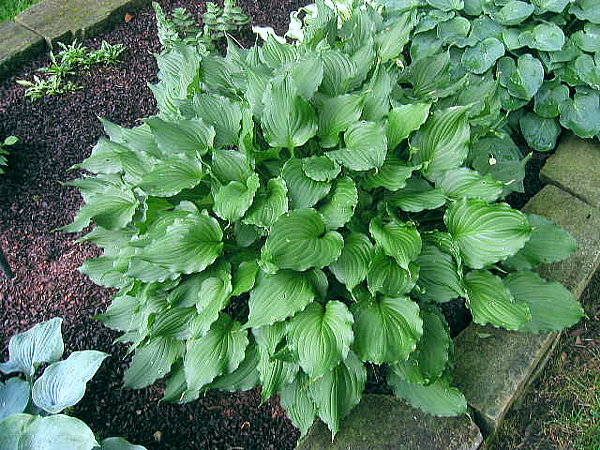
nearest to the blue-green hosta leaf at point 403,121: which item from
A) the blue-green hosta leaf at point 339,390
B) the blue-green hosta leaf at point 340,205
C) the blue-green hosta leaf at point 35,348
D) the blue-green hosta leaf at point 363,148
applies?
the blue-green hosta leaf at point 363,148

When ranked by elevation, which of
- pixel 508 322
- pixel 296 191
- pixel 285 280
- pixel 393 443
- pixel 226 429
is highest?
pixel 296 191

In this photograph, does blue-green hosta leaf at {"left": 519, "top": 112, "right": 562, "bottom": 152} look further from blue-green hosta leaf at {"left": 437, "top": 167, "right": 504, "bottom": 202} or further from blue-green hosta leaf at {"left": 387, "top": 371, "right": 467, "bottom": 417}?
blue-green hosta leaf at {"left": 387, "top": 371, "right": 467, "bottom": 417}

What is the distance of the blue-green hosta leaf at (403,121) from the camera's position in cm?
202

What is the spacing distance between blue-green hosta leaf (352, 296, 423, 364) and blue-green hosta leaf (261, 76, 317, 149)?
618mm

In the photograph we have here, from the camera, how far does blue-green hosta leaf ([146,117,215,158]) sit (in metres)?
2.06

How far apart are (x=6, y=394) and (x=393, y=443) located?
4.32ft

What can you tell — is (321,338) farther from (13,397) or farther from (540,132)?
(540,132)

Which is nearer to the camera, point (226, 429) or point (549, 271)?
point (226, 429)

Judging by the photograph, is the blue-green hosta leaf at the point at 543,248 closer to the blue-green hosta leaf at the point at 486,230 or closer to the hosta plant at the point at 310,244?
the hosta plant at the point at 310,244

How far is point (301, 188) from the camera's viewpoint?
1.94 metres

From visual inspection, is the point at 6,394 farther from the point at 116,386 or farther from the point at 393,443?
the point at 393,443

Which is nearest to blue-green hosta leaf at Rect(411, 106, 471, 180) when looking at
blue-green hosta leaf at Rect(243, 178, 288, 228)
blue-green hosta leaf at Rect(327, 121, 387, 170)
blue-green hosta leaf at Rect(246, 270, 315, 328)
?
blue-green hosta leaf at Rect(327, 121, 387, 170)

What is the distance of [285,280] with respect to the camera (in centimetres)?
184

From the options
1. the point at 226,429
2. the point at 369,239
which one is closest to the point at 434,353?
the point at 369,239
